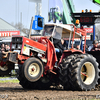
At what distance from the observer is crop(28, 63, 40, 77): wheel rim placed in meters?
7.69

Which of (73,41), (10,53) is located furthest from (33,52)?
(73,41)

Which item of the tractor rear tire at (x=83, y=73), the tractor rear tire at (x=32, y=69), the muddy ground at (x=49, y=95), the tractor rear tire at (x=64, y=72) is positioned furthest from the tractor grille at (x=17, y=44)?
the tractor rear tire at (x=83, y=73)

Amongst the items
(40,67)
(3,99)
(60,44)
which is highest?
(60,44)

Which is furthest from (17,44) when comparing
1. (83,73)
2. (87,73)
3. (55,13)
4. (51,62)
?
(55,13)

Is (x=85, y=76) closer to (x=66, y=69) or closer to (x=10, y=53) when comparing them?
(x=66, y=69)

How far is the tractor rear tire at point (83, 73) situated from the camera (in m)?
8.22

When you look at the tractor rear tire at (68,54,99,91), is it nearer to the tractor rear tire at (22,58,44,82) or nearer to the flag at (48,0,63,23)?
the tractor rear tire at (22,58,44,82)

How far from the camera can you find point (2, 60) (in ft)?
25.2

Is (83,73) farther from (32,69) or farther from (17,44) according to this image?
(17,44)

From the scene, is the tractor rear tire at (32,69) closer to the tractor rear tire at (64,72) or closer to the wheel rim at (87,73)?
the tractor rear tire at (64,72)

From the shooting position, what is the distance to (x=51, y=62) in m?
8.55

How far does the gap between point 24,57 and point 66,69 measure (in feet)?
4.79

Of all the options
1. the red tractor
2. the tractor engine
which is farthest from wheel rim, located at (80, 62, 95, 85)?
the tractor engine

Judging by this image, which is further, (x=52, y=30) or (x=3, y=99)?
(x=52, y=30)
